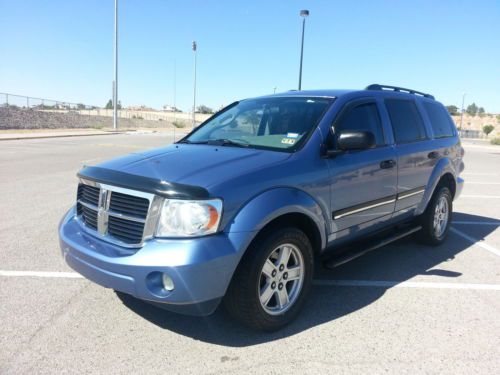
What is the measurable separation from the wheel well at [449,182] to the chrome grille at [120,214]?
4035 millimetres

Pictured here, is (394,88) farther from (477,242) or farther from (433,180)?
(477,242)

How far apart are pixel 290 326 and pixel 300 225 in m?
0.80

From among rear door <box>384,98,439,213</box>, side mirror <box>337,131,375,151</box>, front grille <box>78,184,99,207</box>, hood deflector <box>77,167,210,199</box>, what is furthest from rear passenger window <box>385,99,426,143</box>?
front grille <box>78,184,99,207</box>

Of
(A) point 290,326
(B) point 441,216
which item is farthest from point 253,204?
(B) point 441,216

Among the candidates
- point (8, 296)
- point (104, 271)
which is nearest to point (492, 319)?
point (104, 271)

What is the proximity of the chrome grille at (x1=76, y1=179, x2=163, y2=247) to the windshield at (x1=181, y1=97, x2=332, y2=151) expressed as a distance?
121 centimetres

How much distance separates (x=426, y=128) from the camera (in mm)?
5246

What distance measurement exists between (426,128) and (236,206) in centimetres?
336

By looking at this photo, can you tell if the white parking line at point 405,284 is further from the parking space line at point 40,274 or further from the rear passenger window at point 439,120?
the parking space line at point 40,274

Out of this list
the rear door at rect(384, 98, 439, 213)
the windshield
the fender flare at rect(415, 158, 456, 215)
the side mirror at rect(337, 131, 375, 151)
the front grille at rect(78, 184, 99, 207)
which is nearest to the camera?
the front grille at rect(78, 184, 99, 207)

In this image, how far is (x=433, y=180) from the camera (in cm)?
521

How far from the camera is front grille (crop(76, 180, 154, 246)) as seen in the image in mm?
2895

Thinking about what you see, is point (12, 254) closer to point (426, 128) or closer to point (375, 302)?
point (375, 302)

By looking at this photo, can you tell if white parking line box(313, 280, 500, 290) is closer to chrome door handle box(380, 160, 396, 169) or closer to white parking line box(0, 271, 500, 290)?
white parking line box(0, 271, 500, 290)
